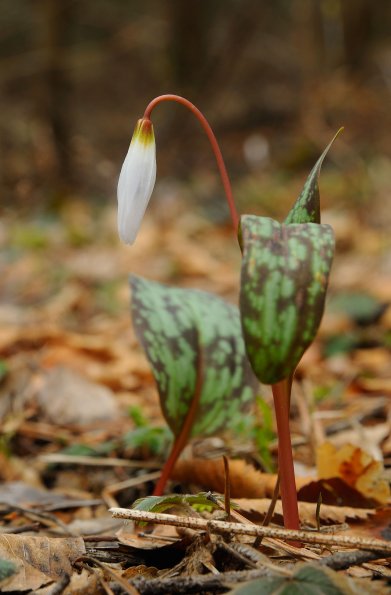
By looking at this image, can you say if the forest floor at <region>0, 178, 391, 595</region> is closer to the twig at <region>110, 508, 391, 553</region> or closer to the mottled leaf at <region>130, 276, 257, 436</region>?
the twig at <region>110, 508, 391, 553</region>

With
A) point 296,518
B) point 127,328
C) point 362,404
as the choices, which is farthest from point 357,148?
point 296,518

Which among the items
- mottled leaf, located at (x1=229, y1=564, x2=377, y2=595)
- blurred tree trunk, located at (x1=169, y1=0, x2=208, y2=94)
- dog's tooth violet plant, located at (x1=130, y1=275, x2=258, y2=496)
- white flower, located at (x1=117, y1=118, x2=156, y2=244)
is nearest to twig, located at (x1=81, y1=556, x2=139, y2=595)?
mottled leaf, located at (x1=229, y1=564, x2=377, y2=595)

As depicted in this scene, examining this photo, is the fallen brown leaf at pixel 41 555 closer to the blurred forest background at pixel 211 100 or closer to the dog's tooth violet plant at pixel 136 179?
the dog's tooth violet plant at pixel 136 179

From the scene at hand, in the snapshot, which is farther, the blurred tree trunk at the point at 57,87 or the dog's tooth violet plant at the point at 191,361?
the blurred tree trunk at the point at 57,87

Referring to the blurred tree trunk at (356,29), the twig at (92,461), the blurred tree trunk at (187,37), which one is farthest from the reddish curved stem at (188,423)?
the blurred tree trunk at (356,29)

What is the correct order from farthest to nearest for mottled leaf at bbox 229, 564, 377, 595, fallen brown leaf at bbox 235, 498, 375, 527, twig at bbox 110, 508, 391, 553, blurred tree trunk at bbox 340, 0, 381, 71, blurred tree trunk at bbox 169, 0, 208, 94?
blurred tree trunk at bbox 340, 0, 381, 71 < blurred tree trunk at bbox 169, 0, 208, 94 < fallen brown leaf at bbox 235, 498, 375, 527 < twig at bbox 110, 508, 391, 553 < mottled leaf at bbox 229, 564, 377, 595

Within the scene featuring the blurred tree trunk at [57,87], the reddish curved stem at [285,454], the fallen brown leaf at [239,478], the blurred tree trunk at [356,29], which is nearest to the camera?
the reddish curved stem at [285,454]
